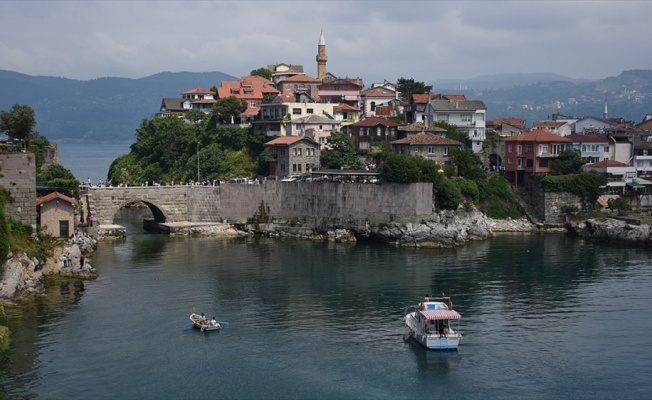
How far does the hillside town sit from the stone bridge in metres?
9.39

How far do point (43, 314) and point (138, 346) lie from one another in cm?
809

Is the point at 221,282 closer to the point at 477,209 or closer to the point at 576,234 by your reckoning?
the point at 477,209

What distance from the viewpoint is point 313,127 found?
95812mm

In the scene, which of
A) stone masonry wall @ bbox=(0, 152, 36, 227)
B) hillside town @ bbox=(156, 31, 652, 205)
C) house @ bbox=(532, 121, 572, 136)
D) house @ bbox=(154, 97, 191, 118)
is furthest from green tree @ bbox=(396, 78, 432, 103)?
stone masonry wall @ bbox=(0, 152, 36, 227)

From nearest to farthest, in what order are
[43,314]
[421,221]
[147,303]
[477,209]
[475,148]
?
[43,314] < [147,303] < [421,221] < [477,209] < [475,148]

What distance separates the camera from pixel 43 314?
48.0 meters

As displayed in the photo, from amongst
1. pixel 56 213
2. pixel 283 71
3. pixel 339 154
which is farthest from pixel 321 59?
pixel 56 213

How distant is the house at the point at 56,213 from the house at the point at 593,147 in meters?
53.5

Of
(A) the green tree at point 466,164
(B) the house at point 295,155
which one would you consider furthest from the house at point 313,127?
(A) the green tree at point 466,164

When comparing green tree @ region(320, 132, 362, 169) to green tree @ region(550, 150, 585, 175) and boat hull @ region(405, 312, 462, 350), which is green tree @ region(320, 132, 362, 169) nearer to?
green tree @ region(550, 150, 585, 175)

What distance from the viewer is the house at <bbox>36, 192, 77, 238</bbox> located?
6306 centimetres

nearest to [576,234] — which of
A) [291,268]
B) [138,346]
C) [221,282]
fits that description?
[291,268]

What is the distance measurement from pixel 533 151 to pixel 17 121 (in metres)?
49.5

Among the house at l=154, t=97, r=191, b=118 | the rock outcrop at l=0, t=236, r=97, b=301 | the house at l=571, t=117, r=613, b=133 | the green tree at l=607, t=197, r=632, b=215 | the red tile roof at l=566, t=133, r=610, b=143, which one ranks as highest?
the house at l=154, t=97, r=191, b=118
